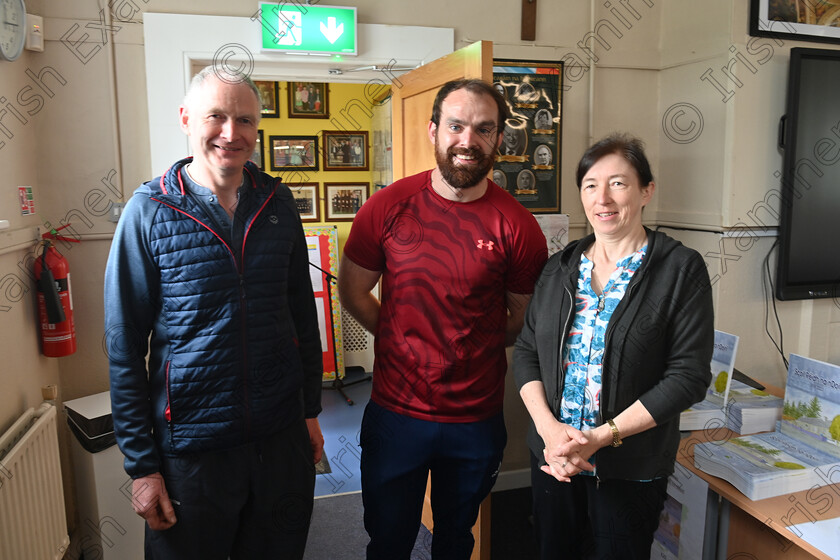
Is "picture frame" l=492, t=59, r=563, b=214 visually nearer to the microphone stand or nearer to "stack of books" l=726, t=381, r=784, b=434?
"stack of books" l=726, t=381, r=784, b=434

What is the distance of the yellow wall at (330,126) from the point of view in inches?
196

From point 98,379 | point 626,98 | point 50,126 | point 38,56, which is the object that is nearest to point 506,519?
point 98,379

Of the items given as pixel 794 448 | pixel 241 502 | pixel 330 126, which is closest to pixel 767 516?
pixel 794 448

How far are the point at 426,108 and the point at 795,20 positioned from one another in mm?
1732

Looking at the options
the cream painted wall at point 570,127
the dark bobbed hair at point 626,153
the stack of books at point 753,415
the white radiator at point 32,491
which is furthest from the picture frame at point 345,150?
the dark bobbed hair at point 626,153

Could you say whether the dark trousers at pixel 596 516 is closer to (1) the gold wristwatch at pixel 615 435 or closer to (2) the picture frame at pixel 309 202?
(1) the gold wristwatch at pixel 615 435

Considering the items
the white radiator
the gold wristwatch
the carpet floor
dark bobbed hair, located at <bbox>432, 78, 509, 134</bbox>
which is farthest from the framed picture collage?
the gold wristwatch

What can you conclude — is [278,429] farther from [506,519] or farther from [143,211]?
[506,519]

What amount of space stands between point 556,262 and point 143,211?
3.40 feet

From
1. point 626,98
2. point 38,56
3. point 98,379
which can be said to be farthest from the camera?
point 626,98

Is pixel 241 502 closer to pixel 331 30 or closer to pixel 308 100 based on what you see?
pixel 331 30

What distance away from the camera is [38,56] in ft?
7.69

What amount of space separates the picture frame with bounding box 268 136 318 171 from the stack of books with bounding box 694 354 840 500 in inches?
153

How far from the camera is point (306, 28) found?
2568mm
